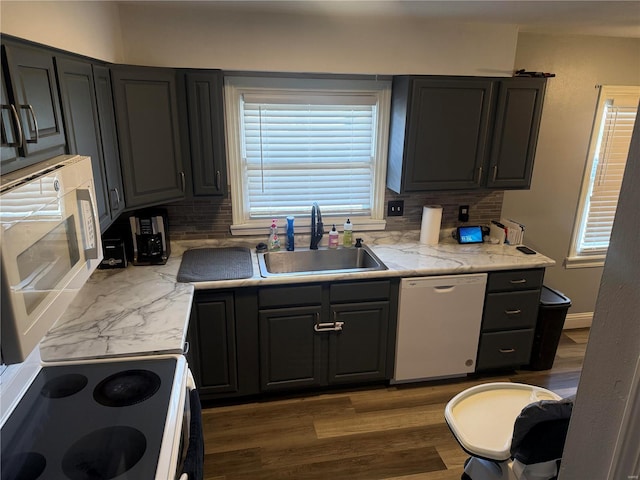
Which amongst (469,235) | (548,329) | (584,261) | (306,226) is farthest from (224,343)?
(584,261)

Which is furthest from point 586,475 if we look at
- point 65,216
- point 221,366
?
point 221,366

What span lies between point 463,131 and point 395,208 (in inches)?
28.7

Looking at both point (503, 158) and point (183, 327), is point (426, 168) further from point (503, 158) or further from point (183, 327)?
point (183, 327)

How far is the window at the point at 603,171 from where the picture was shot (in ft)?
11.0

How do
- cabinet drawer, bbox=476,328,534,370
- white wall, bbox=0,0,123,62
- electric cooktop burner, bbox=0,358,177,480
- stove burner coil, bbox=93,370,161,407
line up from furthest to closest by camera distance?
cabinet drawer, bbox=476,328,534,370 → stove burner coil, bbox=93,370,161,407 → white wall, bbox=0,0,123,62 → electric cooktop burner, bbox=0,358,177,480

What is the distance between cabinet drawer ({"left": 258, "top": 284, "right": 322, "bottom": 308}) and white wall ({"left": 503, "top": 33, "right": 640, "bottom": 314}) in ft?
5.73

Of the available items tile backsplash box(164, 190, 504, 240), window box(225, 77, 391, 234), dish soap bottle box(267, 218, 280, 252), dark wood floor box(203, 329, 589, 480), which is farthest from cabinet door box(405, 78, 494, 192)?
dark wood floor box(203, 329, 589, 480)

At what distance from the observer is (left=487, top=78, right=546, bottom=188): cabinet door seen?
2.88 m

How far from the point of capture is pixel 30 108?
128cm

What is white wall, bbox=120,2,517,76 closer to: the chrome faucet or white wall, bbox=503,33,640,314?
white wall, bbox=503,33,640,314

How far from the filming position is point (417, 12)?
2.55 metres

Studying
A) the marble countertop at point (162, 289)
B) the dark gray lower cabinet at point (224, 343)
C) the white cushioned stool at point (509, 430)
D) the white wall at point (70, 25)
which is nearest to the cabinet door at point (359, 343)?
the marble countertop at point (162, 289)

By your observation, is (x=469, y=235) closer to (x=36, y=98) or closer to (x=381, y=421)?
(x=381, y=421)

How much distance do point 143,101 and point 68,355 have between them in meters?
1.34
